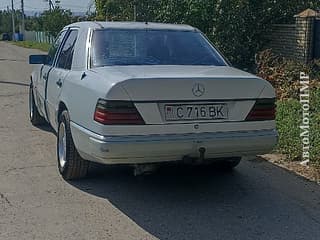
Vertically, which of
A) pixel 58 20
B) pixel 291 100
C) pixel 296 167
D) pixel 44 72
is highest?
pixel 58 20

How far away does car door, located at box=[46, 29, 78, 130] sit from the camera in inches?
210

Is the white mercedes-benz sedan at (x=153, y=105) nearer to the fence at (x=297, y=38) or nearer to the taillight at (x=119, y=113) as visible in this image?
the taillight at (x=119, y=113)

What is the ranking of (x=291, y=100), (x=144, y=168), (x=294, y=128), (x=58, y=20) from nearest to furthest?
(x=144, y=168) < (x=294, y=128) < (x=291, y=100) < (x=58, y=20)

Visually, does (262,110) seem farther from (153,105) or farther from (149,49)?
(149,49)

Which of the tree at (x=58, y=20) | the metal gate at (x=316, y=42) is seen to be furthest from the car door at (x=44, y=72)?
the tree at (x=58, y=20)

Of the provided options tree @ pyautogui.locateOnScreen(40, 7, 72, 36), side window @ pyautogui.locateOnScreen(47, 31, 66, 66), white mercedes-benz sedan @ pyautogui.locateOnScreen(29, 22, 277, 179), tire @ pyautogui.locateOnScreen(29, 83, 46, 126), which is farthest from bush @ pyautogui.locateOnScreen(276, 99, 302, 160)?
tree @ pyautogui.locateOnScreen(40, 7, 72, 36)

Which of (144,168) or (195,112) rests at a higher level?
(195,112)

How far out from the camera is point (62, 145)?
521 centimetres

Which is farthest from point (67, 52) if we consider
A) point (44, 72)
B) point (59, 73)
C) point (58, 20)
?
point (58, 20)

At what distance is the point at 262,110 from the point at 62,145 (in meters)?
2.16

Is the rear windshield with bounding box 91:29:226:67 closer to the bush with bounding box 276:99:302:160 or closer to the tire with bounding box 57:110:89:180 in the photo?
the tire with bounding box 57:110:89:180

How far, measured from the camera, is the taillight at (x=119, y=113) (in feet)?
13.0

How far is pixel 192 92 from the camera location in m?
4.11

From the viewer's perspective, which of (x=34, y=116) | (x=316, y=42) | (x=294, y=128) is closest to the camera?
(x=294, y=128)
